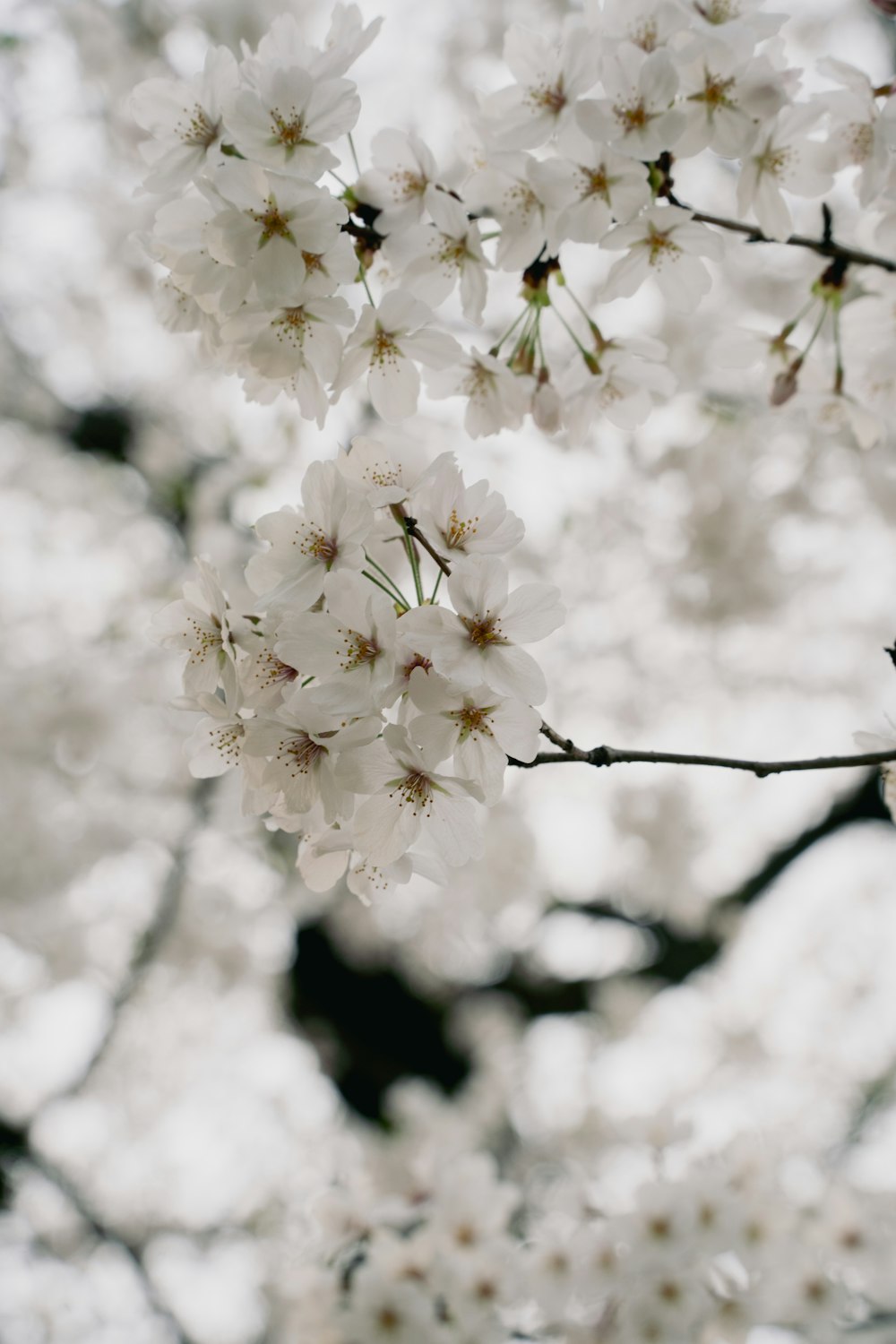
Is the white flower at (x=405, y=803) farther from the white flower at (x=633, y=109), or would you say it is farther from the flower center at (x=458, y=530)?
the white flower at (x=633, y=109)

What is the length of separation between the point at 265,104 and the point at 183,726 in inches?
162

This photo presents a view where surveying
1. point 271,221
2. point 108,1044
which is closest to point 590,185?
point 271,221

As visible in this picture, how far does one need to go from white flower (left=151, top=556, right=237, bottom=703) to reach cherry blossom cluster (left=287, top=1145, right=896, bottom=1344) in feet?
5.00

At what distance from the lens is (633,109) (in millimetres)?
908

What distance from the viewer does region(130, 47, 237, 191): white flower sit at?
927 millimetres

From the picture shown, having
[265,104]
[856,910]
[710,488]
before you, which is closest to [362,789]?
[265,104]

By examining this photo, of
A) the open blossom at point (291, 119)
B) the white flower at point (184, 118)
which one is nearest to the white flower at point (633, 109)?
the open blossom at point (291, 119)

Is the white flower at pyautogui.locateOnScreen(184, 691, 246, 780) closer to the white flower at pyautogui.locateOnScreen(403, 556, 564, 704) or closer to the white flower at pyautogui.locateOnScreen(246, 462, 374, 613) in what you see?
the white flower at pyautogui.locateOnScreen(246, 462, 374, 613)

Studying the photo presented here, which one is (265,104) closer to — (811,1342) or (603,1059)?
(811,1342)

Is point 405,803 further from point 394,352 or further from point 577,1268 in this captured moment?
point 577,1268

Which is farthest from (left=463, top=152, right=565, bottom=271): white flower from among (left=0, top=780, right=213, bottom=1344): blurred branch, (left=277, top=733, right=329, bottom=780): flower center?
(left=0, top=780, right=213, bottom=1344): blurred branch

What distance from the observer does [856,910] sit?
649 cm

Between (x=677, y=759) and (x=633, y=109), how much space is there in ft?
2.00

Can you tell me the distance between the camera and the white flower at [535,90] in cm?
96
